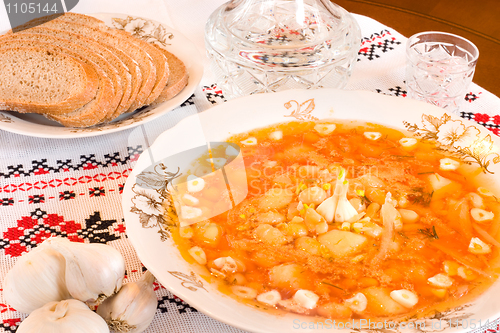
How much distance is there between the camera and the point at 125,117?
1.77 metres

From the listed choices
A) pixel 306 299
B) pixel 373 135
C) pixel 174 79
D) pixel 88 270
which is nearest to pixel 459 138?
pixel 373 135

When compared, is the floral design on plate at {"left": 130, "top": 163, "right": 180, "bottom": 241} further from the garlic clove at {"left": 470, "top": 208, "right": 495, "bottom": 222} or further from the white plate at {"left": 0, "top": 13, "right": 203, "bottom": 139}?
the garlic clove at {"left": 470, "top": 208, "right": 495, "bottom": 222}

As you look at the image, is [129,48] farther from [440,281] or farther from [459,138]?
[440,281]

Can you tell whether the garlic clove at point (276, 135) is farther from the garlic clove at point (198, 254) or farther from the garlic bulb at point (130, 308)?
the garlic bulb at point (130, 308)

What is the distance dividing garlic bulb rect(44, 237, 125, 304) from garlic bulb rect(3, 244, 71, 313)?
0.10ft

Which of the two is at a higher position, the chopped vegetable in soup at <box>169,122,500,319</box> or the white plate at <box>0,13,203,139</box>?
the white plate at <box>0,13,203,139</box>

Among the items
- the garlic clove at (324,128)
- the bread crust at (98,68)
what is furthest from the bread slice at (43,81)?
the garlic clove at (324,128)

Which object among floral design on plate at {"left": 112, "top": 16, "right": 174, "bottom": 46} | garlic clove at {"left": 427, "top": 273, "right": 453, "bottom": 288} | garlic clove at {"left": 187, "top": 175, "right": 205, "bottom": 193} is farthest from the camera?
floral design on plate at {"left": 112, "top": 16, "right": 174, "bottom": 46}

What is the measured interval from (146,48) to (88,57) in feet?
0.87

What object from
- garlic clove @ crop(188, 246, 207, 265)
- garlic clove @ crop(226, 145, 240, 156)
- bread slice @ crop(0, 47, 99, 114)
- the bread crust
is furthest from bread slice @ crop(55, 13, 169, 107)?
garlic clove @ crop(188, 246, 207, 265)

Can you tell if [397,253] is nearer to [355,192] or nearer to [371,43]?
[355,192]

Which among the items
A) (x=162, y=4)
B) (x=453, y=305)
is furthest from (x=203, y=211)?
(x=162, y=4)

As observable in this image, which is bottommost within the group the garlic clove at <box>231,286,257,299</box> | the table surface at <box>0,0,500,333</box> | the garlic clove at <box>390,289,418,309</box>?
the table surface at <box>0,0,500,333</box>

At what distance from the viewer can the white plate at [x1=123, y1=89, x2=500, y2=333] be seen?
986 mm
